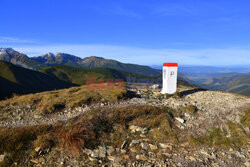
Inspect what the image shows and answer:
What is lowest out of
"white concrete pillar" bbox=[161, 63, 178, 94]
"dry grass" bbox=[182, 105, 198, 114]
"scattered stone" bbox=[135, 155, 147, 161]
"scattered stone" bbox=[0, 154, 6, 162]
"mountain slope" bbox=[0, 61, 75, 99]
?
"mountain slope" bbox=[0, 61, 75, 99]

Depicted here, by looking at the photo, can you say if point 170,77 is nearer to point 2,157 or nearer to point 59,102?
point 59,102

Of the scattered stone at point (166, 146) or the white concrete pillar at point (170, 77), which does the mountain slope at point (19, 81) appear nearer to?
the white concrete pillar at point (170, 77)

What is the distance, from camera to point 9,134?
8070 millimetres

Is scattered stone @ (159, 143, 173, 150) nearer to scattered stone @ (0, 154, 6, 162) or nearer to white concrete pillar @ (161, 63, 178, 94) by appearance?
scattered stone @ (0, 154, 6, 162)

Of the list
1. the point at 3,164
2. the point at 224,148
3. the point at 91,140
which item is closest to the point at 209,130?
the point at 224,148

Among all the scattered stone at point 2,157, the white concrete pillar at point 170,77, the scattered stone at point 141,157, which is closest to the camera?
the scattered stone at point 2,157

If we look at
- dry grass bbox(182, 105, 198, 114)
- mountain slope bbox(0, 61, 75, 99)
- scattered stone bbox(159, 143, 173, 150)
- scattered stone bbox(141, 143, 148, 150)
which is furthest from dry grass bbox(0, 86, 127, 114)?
mountain slope bbox(0, 61, 75, 99)

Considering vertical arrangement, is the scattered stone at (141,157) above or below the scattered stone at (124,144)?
below

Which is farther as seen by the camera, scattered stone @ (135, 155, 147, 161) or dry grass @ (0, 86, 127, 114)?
dry grass @ (0, 86, 127, 114)

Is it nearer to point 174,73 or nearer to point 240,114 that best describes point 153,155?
point 240,114

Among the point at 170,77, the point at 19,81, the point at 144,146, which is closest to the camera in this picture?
the point at 144,146

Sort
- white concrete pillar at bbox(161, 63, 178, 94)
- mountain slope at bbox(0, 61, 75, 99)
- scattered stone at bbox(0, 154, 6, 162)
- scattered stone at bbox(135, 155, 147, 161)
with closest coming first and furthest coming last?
scattered stone at bbox(0, 154, 6, 162), scattered stone at bbox(135, 155, 147, 161), white concrete pillar at bbox(161, 63, 178, 94), mountain slope at bbox(0, 61, 75, 99)

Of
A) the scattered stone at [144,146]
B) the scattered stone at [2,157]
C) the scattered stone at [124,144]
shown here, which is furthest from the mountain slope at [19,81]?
the scattered stone at [144,146]

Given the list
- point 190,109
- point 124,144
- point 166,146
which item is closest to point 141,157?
point 124,144
